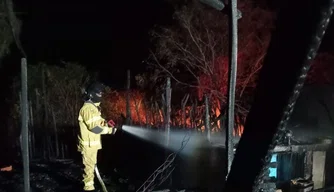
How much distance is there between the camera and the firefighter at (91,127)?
23.1ft

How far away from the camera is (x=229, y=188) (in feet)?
4.62

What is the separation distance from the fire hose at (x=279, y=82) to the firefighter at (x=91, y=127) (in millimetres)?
5759

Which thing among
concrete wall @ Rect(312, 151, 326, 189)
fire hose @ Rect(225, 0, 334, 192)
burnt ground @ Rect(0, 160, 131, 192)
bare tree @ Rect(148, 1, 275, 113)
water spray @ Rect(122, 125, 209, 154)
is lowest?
burnt ground @ Rect(0, 160, 131, 192)

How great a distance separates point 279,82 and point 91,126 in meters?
6.06

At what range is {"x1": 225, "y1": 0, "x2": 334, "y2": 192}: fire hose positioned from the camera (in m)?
1.09

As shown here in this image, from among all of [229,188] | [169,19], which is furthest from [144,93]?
[229,188]

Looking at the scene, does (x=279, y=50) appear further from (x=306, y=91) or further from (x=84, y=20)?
(x=84, y=20)

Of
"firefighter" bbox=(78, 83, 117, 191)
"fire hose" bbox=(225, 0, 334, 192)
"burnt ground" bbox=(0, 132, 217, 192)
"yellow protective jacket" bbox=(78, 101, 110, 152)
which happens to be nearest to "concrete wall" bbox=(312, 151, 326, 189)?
"burnt ground" bbox=(0, 132, 217, 192)

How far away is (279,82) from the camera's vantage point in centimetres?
118

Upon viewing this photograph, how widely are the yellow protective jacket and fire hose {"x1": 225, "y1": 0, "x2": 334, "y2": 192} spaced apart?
18.9 ft

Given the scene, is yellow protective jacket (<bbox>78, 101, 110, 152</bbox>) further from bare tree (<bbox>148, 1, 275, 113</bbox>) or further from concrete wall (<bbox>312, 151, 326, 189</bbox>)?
bare tree (<bbox>148, 1, 275, 113</bbox>)

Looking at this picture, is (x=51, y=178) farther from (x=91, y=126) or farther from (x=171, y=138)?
(x=91, y=126)

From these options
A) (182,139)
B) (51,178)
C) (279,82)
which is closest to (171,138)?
(182,139)

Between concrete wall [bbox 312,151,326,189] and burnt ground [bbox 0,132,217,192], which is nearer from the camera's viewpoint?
concrete wall [bbox 312,151,326,189]
